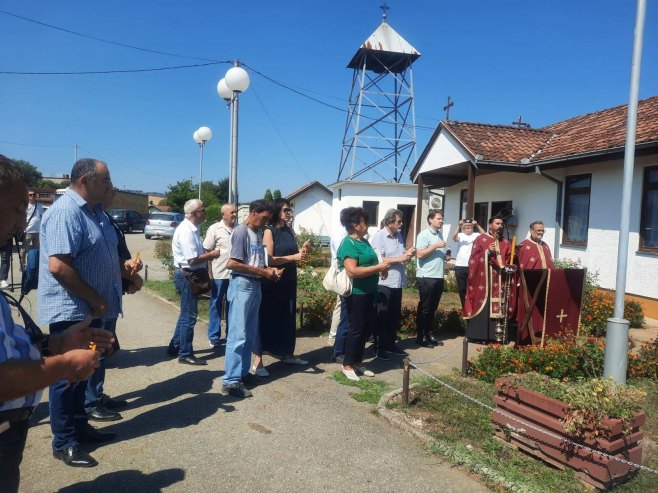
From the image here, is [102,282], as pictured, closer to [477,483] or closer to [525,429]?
[477,483]

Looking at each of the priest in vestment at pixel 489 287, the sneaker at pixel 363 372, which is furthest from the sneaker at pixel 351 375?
the priest in vestment at pixel 489 287

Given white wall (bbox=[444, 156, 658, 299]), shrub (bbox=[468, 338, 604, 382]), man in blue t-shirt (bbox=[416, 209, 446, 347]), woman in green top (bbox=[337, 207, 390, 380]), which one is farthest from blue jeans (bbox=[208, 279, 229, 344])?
white wall (bbox=[444, 156, 658, 299])

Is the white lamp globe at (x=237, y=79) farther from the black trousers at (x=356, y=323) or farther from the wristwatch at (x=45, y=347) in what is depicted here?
the wristwatch at (x=45, y=347)

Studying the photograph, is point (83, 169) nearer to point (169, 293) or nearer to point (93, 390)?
point (93, 390)

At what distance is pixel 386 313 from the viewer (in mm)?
6172

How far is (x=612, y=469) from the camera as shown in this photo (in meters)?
3.11

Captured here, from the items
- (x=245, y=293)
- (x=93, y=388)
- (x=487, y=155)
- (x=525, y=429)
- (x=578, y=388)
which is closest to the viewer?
(x=578, y=388)

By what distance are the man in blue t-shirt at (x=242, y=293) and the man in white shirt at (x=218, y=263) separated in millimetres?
1549

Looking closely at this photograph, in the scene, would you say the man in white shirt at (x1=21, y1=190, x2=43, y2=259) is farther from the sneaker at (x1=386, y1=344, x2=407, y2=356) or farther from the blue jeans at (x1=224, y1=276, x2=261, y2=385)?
the sneaker at (x1=386, y1=344, x2=407, y2=356)

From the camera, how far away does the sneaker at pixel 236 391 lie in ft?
15.3

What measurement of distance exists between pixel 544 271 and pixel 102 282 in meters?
5.34

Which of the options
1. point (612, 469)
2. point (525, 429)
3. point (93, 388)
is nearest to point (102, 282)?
point (93, 388)

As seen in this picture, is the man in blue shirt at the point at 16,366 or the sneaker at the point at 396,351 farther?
the sneaker at the point at 396,351

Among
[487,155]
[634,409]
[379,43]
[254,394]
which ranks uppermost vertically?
[379,43]
